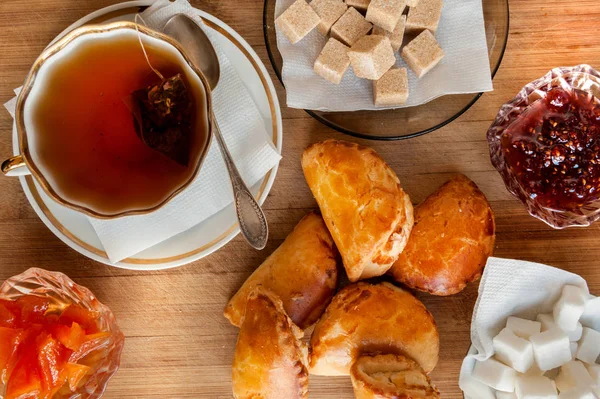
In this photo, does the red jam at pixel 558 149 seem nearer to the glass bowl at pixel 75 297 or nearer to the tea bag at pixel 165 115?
the tea bag at pixel 165 115

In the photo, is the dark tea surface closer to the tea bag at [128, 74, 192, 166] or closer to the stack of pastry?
the tea bag at [128, 74, 192, 166]

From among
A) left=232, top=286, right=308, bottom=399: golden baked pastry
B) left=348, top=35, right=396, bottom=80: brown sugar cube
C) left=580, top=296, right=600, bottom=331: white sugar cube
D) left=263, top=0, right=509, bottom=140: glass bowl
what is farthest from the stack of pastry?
left=580, top=296, right=600, bottom=331: white sugar cube

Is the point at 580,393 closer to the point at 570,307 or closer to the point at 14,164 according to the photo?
the point at 570,307

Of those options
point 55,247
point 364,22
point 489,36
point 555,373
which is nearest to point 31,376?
point 55,247

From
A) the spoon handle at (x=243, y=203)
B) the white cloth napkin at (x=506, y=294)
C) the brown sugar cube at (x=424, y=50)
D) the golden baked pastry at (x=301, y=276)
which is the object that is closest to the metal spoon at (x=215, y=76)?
the spoon handle at (x=243, y=203)

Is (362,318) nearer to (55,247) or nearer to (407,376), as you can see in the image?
(407,376)

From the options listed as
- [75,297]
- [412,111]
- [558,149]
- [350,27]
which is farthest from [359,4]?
[75,297]
